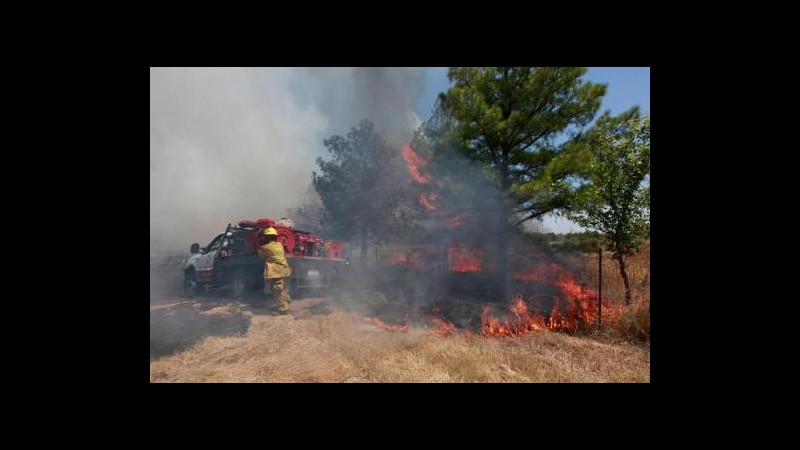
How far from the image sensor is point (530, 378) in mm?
4160

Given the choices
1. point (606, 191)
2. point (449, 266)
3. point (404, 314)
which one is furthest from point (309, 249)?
point (606, 191)

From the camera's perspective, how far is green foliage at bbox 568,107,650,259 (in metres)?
6.13

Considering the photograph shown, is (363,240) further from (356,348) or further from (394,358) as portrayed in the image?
(394,358)

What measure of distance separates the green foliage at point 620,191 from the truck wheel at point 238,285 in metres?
9.03

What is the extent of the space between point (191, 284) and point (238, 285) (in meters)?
2.49

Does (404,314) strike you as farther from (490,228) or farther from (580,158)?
(580,158)

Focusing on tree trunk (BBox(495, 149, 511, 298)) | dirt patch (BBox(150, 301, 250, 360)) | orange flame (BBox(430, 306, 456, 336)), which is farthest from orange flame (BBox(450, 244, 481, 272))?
dirt patch (BBox(150, 301, 250, 360))

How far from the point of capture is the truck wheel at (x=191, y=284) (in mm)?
8859

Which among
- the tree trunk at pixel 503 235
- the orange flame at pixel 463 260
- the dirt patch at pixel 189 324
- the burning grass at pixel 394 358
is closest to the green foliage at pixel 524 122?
the tree trunk at pixel 503 235

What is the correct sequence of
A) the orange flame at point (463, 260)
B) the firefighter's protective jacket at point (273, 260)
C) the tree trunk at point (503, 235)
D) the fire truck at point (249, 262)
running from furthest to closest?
the orange flame at point (463, 260), the tree trunk at point (503, 235), the fire truck at point (249, 262), the firefighter's protective jacket at point (273, 260)

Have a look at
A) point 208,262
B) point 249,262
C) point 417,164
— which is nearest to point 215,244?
point 208,262

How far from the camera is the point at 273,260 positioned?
677 centimetres

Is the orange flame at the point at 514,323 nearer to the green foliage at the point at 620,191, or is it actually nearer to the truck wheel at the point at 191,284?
the green foliage at the point at 620,191
